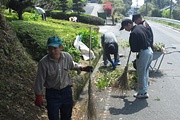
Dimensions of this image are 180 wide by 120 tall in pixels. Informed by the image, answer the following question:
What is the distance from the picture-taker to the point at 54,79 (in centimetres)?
333

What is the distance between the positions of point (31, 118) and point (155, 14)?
2283 inches

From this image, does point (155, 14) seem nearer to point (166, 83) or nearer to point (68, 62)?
point (166, 83)

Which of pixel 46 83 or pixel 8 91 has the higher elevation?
pixel 46 83

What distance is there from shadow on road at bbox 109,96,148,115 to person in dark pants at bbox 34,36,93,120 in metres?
1.81

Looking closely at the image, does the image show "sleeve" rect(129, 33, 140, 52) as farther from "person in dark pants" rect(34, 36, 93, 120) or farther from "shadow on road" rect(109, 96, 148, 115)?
"person in dark pants" rect(34, 36, 93, 120)

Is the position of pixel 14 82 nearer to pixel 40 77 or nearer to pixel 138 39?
pixel 40 77

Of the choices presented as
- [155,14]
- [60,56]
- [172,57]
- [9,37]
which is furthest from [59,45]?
[155,14]

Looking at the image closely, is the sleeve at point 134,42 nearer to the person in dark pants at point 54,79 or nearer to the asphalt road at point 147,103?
the asphalt road at point 147,103

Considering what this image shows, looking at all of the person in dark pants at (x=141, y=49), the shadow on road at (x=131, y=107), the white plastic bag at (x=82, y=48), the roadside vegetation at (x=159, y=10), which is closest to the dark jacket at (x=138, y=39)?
the person in dark pants at (x=141, y=49)

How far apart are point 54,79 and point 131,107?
2596 mm

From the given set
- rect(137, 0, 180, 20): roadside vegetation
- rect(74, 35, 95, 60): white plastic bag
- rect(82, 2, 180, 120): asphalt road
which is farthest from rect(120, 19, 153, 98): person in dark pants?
rect(137, 0, 180, 20): roadside vegetation

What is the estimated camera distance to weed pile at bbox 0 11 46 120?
3797 mm

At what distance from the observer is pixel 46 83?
3.38 meters

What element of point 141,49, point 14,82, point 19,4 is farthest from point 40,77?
point 19,4
